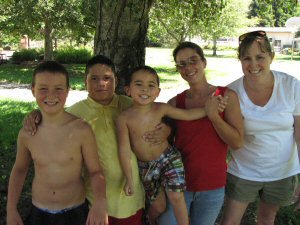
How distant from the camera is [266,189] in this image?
3.20m

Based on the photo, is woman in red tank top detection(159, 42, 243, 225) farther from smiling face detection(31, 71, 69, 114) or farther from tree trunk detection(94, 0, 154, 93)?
tree trunk detection(94, 0, 154, 93)

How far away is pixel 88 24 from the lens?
1930cm

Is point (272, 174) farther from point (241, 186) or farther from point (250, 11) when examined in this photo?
point (250, 11)

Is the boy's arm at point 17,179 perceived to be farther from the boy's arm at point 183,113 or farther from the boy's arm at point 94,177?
the boy's arm at point 183,113

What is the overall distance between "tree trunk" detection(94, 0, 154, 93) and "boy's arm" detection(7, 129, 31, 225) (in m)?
1.69

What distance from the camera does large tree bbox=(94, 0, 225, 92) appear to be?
410cm

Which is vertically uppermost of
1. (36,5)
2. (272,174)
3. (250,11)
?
(250,11)

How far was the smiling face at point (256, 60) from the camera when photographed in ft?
9.58

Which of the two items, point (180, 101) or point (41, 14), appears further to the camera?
point (41, 14)

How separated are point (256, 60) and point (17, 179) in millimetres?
2024

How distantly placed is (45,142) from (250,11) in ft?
290

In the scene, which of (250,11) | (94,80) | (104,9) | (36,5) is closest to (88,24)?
(36,5)

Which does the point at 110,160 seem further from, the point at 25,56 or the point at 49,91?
the point at 25,56

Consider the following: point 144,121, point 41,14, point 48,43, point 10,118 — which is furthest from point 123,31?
point 48,43
